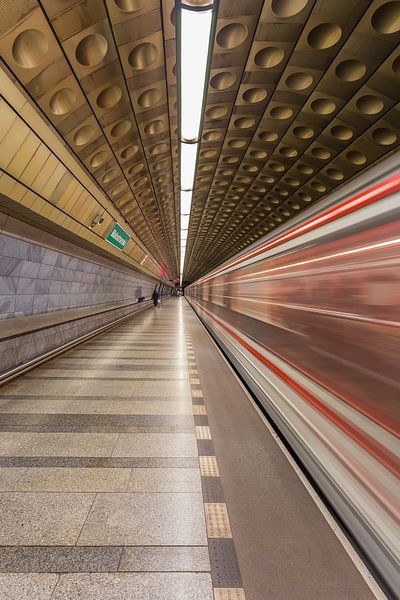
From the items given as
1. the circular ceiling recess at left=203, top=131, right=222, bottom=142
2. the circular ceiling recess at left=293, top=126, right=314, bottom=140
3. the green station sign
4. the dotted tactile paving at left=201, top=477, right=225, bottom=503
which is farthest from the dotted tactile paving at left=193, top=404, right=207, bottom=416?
the green station sign

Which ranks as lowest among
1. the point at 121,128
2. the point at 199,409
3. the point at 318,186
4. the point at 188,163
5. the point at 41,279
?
the point at 199,409

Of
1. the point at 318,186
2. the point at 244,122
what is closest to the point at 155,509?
the point at 244,122

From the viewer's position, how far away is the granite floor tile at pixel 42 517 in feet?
6.82

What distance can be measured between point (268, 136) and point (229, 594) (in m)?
9.35

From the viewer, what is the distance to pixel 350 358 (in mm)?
2385

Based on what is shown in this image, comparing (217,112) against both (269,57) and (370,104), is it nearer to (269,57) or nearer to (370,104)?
(269,57)

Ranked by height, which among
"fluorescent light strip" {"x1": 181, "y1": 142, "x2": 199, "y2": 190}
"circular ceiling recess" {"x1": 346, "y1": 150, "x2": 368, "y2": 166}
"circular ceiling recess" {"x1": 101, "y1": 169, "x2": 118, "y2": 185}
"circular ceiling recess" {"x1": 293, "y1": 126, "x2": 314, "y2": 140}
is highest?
"circular ceiling recess" {"x1": 293, "y1": 126, "x2": 314, "y2": 140}

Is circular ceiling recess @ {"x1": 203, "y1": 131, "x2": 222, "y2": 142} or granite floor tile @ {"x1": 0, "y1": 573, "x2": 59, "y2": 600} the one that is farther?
circular ceiling recess @ {"x1": 203, "y1": 131, "x2": 222, "y2": 142}

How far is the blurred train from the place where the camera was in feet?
6.09

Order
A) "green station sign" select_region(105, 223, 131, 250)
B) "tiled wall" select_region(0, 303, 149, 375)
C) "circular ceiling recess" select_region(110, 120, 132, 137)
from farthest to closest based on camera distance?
"green station sign" select_region(105, 223, 131, 250)
"circular ceiling recess" select_region(110, 120, 132, 137)
"tiled wall" select_region(0, 303, 149, 375)

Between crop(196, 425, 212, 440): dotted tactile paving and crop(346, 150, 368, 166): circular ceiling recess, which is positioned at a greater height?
crop(346, 150, 368, 166): circular ceiling recess

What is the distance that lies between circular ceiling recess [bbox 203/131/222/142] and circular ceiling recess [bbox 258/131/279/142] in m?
1.08

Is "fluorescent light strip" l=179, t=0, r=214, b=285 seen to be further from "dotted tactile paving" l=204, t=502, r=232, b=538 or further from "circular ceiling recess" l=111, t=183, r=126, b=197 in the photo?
"dotted tactile paving" l=204, t=502, r=232, b=538

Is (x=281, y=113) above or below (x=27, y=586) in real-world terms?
above
